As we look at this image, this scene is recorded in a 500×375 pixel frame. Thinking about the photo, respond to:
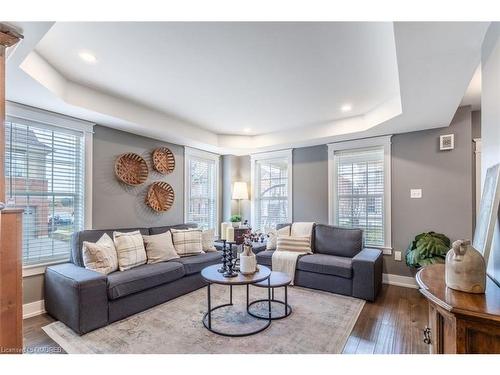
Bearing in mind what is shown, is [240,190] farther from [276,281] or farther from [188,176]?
[276,281]

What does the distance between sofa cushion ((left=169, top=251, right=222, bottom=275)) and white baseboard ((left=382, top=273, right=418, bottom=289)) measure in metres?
2.58

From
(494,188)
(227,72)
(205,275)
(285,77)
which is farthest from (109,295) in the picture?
(494,188)

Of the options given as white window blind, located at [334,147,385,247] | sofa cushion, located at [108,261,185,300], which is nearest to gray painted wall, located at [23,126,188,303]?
sofa cushion, located at [108,261,185,300]

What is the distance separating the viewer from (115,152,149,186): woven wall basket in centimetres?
373

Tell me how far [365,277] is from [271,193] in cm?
258

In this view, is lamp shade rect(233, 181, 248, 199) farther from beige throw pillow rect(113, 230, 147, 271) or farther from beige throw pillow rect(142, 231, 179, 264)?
beige throw pillow rect(113, 230, 147, 271)

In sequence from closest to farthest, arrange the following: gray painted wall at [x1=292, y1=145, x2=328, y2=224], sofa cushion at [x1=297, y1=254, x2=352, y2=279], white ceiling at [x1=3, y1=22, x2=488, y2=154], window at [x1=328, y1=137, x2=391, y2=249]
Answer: white ceiling at [x1=3, y1=22, x2=488, y2=154] → sofa cushion at [x1=297, y1=254, x2=352, y2=279] → window at [x1=328, y1=137, x2=391, y2=249] → gray painted wall at [x1=292, y1=145, x2=328, y2=224]

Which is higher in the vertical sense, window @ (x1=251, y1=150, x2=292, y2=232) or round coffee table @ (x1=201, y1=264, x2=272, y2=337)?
window @ (x1=251, y1=150, x2=292, y2=232)

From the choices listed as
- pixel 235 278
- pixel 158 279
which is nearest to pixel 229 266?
pixel 235 278

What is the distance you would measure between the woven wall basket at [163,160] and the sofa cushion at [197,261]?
1501 millimetres

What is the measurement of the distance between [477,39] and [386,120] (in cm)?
181

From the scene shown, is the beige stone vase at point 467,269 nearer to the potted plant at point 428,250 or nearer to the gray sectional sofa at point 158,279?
the gray sectional sofa at point 158,279

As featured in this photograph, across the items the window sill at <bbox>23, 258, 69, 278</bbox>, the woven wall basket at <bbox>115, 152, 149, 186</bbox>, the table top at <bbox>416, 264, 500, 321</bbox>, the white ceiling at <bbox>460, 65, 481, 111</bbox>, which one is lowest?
the window sill at <bbox>23, 258, 69, 278</bbox>

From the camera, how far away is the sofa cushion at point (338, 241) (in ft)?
12.9
